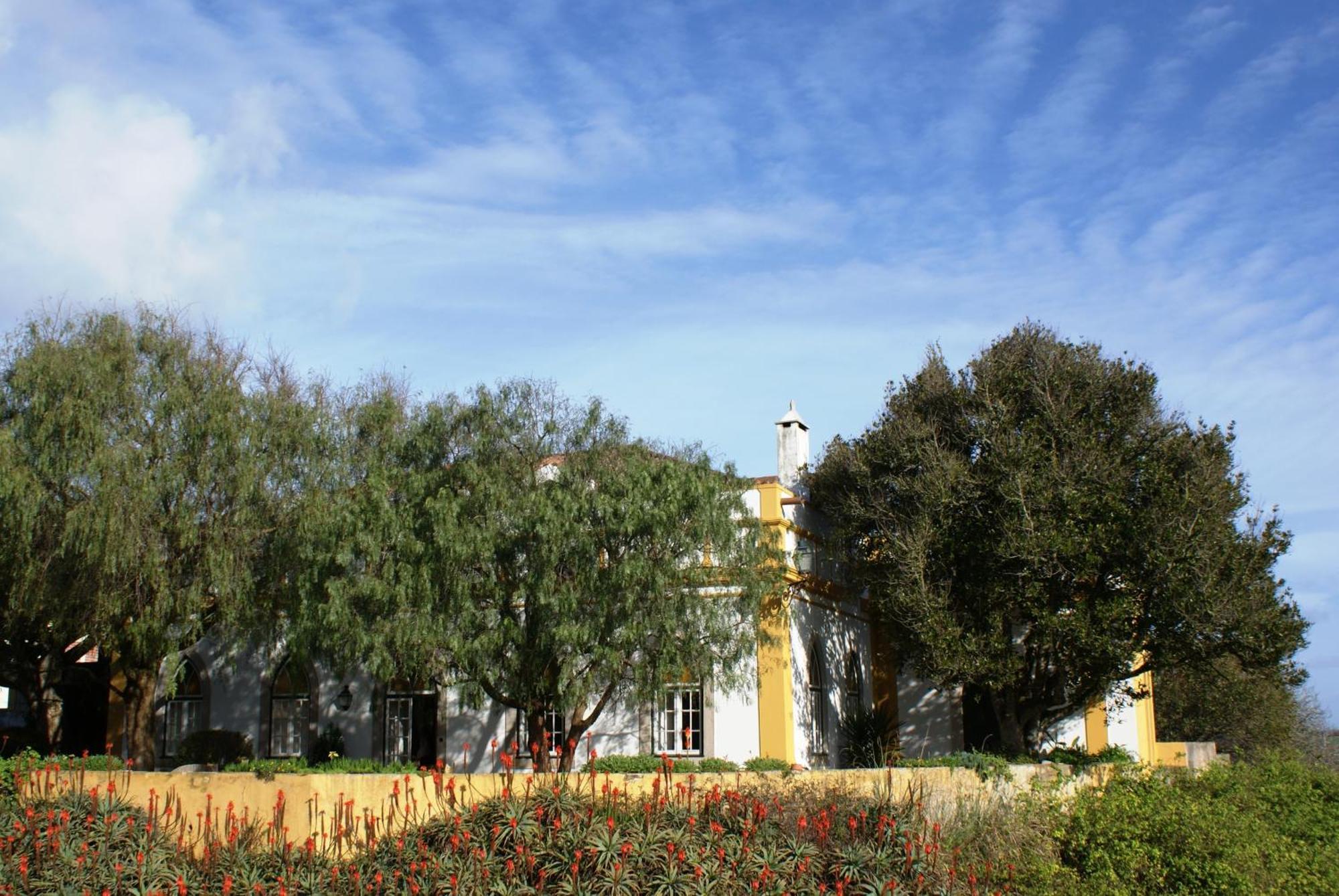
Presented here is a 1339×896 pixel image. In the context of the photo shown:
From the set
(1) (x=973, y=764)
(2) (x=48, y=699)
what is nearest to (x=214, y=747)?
(2) (x=48, y=699)

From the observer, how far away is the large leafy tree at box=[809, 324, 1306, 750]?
23.1 meters

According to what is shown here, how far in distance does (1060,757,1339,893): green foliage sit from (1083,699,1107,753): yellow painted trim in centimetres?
639

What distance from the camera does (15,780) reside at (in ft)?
45.6

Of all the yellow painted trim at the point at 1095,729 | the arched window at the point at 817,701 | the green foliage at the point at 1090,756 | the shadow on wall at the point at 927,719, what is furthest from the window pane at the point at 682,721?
the yellow painted trim at the point at 1095,729

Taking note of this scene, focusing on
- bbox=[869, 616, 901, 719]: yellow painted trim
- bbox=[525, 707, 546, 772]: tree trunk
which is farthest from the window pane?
bbox=[869, 616, 901, 719]: yellow painted trim

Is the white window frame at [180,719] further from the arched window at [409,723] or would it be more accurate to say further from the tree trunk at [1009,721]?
the tree trunk at [1009,721]

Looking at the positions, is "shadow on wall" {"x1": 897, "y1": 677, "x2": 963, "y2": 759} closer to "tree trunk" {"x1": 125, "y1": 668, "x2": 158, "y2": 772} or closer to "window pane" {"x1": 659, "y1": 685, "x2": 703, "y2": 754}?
"window pane" {"x1": 659, "y1": 685, "x2": 703, "y2": 754}

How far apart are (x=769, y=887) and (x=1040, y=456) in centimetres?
1491

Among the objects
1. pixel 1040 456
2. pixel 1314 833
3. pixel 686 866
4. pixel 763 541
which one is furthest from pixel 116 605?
pixel 1314 833

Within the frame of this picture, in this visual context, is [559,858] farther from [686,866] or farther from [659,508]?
[659,508]

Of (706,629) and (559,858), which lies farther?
(706,629)

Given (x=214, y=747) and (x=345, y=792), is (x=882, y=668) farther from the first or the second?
(x=345, y=792)

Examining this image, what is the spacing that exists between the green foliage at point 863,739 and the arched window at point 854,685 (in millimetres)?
225

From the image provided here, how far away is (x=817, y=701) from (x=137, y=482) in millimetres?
14000
